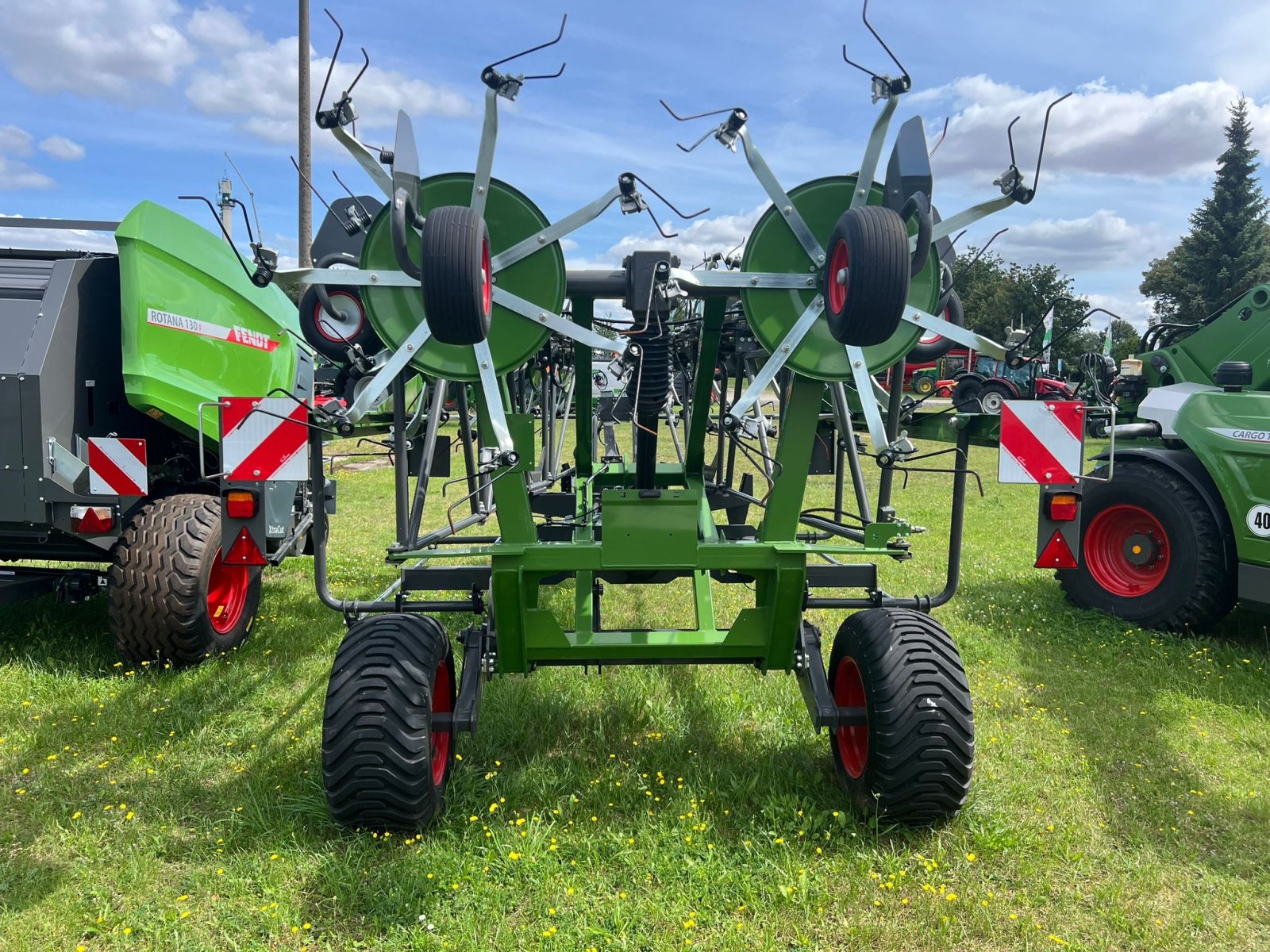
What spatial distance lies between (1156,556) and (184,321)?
6287mm

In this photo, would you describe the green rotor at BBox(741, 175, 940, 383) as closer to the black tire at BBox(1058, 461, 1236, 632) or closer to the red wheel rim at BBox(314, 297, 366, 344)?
the red wheel rim at BBox(314, 297, 366, 344)

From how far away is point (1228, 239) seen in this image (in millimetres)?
37938

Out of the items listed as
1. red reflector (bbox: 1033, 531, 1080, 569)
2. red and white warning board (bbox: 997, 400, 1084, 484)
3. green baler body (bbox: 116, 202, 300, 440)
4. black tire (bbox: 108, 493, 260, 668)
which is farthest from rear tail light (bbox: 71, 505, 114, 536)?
red reflector (bbox: 1033, 531, 1080, 569)

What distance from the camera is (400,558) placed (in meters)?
3.41

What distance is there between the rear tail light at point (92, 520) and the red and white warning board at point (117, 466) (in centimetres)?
15

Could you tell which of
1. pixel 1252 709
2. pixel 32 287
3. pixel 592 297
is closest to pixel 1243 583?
pixel 1252 709

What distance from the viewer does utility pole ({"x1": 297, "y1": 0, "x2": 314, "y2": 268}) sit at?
569 inches

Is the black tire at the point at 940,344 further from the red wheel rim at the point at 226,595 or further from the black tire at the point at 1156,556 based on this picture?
the red wheel rim at the point at 226,595

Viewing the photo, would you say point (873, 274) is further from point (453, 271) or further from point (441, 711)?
point (441, 711)

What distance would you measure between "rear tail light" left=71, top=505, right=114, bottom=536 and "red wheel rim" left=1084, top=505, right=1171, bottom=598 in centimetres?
614

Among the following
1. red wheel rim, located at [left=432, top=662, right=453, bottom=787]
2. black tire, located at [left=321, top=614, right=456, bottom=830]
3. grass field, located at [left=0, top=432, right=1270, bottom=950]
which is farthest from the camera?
red wheel rim, located at [left=432, top=662, right=453, bottom=787]

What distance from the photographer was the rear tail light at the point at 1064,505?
3189 mm

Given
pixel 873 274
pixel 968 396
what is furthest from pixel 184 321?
pixel 968 396

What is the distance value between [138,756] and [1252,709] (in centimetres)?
531
